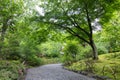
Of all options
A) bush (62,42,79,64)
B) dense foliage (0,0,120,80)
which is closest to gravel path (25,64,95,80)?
dense foliage (0,0,120,80)

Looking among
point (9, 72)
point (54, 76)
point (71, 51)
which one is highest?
point (71, 51)

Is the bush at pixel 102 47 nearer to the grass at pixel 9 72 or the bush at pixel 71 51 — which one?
the bush at pixel 71 51

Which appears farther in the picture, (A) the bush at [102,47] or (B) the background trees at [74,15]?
(A) the bush at [102,47]

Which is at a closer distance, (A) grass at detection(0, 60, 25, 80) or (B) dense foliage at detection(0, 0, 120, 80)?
(A) grass at detection(0, 60, 25, 80)

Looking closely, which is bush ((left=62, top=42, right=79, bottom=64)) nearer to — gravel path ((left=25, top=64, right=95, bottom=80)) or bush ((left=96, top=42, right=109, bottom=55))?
bush ((left=96, top=42, right=109, bottom=55))

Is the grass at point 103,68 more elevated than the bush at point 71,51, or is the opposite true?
the bush at point 71,51

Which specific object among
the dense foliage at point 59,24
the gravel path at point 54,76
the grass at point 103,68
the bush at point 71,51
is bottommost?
the gravel path at point 54,76

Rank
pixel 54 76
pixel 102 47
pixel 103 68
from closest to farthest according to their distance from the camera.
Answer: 1. pixel 103 68
2. pixel 54 76
3. pixel 102 47

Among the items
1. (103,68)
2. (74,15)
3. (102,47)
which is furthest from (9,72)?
(102,47)

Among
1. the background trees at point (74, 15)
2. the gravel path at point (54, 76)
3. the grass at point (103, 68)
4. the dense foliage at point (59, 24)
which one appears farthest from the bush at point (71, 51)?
the gravel path at point (54, 76)

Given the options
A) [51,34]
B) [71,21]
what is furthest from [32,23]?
[71,21]

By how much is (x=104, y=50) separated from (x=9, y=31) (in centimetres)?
1704

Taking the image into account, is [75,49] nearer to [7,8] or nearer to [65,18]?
[65,18]

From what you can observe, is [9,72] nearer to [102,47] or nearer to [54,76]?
[54,76]
